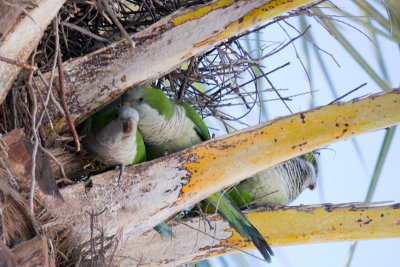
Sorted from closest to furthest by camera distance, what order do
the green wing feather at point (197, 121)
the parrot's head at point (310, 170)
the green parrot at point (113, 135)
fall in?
the green parrot at point (113, 135) → the green wing feather at point (197, 121) → the parrot's head at point (310, 170)

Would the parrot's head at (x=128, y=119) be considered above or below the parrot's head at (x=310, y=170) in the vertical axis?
below

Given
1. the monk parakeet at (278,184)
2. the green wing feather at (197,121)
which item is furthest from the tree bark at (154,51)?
the monk parakeet at (278,184)

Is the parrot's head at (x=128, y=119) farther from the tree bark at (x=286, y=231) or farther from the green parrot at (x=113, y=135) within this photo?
the tree bark at (x=286, y=231)

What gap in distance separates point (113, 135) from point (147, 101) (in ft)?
0.75

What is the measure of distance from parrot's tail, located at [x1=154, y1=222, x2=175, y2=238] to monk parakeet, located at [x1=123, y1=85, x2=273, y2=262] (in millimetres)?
158

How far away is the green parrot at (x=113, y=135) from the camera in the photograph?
1.91 m

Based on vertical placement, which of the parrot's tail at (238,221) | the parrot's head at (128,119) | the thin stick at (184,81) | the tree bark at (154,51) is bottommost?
the parrot's tail at (238,221)

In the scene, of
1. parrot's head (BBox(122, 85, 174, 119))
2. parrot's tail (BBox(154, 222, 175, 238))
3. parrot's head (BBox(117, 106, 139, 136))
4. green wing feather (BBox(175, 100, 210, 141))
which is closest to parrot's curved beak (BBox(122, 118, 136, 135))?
parrot's head (BBox(117, 106, 139, 136))

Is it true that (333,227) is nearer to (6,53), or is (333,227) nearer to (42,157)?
(42,157)

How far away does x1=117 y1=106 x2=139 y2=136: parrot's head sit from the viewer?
192cm

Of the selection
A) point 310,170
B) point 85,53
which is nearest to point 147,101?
point 85,53

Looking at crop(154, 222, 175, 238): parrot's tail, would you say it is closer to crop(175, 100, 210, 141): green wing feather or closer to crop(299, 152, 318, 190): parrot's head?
crop(175, 100, 210, 141): green wing feather

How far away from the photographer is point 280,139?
189 cm

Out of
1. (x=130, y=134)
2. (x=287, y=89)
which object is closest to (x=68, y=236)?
(x=130, y=134)
